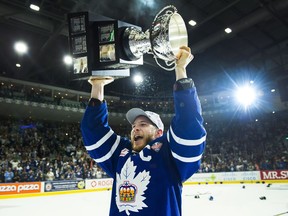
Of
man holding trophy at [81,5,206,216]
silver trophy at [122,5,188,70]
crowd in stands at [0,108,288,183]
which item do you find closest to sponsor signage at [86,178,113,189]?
crowd in stands at [0,108,288,183]

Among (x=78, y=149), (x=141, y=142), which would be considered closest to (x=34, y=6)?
(x=78, y=149)

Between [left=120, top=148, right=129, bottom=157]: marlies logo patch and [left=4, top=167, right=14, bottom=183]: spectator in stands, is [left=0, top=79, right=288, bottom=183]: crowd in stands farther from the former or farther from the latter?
[left=120, top=148, right=129, bottom=157]: marlies logo patch

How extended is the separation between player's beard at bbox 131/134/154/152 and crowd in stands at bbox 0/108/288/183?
12.7 m

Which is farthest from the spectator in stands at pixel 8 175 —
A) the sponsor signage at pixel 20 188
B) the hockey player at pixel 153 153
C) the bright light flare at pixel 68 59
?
the hockey player at pixel 153 153

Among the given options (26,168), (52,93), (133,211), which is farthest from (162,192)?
(52,93)

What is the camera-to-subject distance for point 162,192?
169cm

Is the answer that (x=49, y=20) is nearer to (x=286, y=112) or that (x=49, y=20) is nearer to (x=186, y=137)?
(x=186, y=137)

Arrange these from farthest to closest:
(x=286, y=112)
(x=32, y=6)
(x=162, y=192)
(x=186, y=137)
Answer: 1. (x=286, y=112)
2. (x=32, y=6)
3. (x=162, y=192)
4. (x=186, y=137)

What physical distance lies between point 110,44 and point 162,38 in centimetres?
42

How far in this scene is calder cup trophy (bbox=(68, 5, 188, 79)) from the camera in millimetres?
1760

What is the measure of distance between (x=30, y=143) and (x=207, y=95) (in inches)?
666

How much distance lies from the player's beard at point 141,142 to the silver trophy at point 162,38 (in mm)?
541

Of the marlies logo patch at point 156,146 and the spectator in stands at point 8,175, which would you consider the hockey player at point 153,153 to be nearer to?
the marlies logo patch at point 156,146

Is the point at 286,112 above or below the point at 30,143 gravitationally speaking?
above
